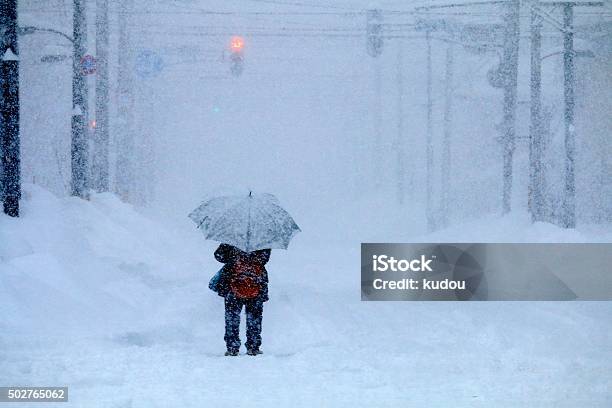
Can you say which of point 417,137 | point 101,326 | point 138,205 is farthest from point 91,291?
point 417,137

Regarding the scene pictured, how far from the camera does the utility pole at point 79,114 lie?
20.3 m

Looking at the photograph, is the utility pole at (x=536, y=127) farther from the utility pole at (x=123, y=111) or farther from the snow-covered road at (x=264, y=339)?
the utility pole at (x=123, y=111)

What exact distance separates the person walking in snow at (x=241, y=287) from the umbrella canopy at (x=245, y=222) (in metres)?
0.28

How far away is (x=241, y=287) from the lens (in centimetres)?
923

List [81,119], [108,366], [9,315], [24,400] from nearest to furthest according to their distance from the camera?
[24,400], [108,366], [9,315], [81,119]

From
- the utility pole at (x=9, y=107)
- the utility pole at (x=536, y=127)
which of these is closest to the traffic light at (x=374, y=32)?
the utility pole at (x=536, y=127)

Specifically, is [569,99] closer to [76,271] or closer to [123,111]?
[123,111]

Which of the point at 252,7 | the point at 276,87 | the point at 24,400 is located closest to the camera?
the point at 24,400

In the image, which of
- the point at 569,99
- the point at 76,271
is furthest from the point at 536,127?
the point at 76,271

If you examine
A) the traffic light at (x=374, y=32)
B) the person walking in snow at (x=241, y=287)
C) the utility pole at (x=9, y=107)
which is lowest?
the person walking in snow at (x=241, y=287)

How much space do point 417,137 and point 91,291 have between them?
203 ft

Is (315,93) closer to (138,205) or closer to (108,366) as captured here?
(138,205)

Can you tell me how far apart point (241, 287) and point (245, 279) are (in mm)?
103

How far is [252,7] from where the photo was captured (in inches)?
4040
